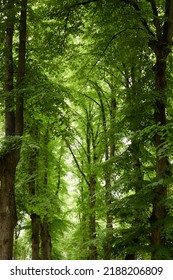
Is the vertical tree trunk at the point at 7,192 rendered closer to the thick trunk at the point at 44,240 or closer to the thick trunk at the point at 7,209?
the thick trunk at the point at 7,209

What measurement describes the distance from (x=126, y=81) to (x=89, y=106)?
4.54 meters

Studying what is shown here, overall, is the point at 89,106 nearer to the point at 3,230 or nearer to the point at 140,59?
the point at 140,59

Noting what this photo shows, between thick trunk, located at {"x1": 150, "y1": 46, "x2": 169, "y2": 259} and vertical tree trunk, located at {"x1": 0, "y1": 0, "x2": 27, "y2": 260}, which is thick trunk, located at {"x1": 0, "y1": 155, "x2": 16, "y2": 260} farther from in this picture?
thick trunk, located at {"x1": 150, "y1": 46, "x2": 169, "y2": 259}

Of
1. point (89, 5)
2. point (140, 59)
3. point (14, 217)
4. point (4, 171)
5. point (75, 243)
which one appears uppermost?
point (89, 5)

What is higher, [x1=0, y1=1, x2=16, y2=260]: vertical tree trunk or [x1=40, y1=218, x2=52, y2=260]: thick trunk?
[x1=0, y1=1, x2=16, y2=260]: vertical tree trunk

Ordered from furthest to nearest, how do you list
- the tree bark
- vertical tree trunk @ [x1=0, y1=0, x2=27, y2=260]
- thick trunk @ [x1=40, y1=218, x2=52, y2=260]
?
1. thick trunk @ [x1=40, y1=218, x2=52, y2=260]
2. the tree bark
3. vertical tree trunk @ [x1=0, y1=0, x2=27, y2=260]

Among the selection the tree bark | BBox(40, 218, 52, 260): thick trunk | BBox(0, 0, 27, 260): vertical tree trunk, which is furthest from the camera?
BBox(40, 218, 52, 260): thick trunk

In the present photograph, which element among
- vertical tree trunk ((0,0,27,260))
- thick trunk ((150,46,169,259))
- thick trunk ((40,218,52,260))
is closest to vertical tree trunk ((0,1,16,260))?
vertical tree trunk ((0,0,27,260))

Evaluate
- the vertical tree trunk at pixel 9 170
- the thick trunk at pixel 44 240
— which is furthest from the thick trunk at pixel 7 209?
the thick trunk at pixel 44 240

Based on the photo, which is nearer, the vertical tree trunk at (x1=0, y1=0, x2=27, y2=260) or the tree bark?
the vertical tree trunk at (x1=0, y1=0, x2=27, y2=260)

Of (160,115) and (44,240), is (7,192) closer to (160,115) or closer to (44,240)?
(160,115)

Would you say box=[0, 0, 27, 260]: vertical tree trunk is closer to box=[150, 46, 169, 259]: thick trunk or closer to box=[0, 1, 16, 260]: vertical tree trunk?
box=[0, 1, 16, 260]: vertical tree trunk
